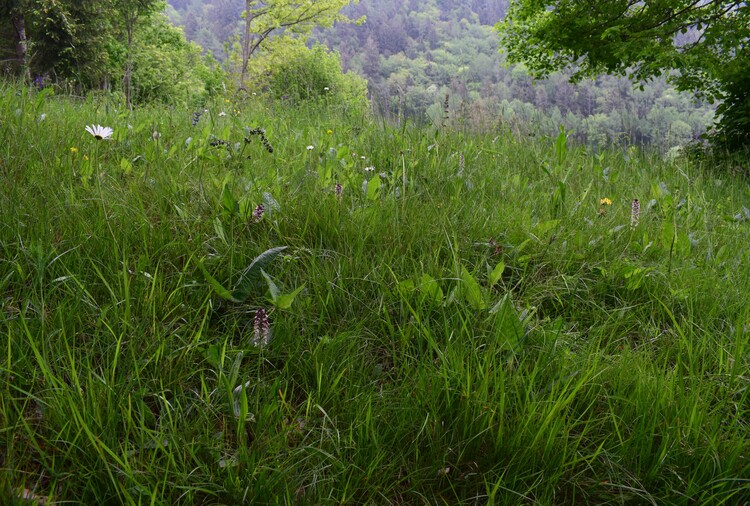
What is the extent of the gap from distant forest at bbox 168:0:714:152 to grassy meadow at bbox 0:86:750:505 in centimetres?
220

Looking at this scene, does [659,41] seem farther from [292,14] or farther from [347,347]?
[292,14]

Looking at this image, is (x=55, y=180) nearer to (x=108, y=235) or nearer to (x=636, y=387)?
(x=108, y=235)

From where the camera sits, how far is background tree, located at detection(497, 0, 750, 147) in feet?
22.1

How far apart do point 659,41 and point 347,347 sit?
8.36m

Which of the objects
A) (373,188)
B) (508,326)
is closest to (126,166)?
(373,188)

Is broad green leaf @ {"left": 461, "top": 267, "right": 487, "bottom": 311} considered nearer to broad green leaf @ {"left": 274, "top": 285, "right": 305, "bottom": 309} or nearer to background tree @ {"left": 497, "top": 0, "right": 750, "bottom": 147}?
broad green leaf @ {"left": 274, "top": 285, "right": 305, "bottom": 309}

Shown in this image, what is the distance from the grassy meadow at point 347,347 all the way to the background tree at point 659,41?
580 centimetres

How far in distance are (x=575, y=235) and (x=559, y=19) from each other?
8.81 metres

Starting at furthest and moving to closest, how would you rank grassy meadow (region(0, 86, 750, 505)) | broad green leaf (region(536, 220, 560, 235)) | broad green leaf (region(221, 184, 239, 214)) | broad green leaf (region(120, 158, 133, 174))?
broad green leaf (region(120, 158, 133, 174)) → broad green leaf (region(536, 220, 560, 235)) → broad green leaf (region(221, 184, 239, 214)) → grassy meadow (region(0, 86, 750, 505))

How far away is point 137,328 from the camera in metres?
1.22

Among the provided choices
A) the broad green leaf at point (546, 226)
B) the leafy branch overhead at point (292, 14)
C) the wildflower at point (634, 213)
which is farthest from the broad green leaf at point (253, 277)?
the leafy branch overhead at point (292, 14)

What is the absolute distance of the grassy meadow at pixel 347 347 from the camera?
3.20 ft

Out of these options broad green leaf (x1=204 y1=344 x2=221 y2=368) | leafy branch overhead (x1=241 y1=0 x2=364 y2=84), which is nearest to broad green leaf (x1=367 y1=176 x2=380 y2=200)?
broad green leaf (x1=204 y1=344 x2=221 y2=368)

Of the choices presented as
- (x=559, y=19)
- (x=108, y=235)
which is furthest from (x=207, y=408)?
(x=559, y=19)
